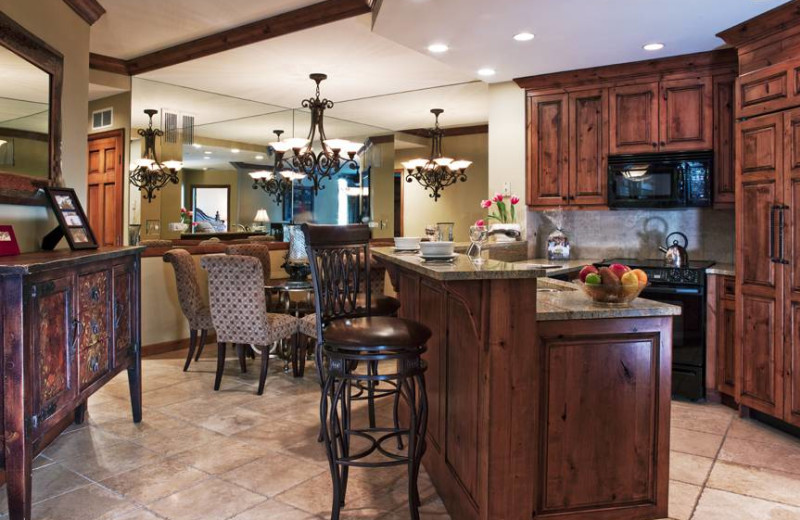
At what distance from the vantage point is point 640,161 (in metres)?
4.41

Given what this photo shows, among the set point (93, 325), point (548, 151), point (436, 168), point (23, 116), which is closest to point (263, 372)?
point (93, 325)

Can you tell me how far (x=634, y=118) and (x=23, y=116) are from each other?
408 cm

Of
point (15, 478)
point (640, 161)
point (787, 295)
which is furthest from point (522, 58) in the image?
point (15, 478)

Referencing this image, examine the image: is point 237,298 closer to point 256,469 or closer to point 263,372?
point 263,372

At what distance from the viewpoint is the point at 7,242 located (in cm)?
268

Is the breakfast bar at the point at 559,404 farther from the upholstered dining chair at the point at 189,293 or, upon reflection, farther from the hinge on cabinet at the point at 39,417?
the upholstered dining chair at the point at 189,293

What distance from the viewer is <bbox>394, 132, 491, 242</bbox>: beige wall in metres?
7.84

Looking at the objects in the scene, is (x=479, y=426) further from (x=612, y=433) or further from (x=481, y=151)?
(x=481, y=151)

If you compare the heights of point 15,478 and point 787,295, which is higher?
point 787,295

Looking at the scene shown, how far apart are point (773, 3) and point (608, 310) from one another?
239 centimetres

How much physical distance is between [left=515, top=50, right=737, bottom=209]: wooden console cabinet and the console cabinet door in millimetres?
3641

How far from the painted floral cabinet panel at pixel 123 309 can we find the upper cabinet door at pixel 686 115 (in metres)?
3.84

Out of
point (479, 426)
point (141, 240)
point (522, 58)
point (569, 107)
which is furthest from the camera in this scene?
point (141, 240)

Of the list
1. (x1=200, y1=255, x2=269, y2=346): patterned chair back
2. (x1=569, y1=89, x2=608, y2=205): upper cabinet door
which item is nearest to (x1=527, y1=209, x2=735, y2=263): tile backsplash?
(x1=569, y1=89, x2=608, y2=205): upper cabinet door
